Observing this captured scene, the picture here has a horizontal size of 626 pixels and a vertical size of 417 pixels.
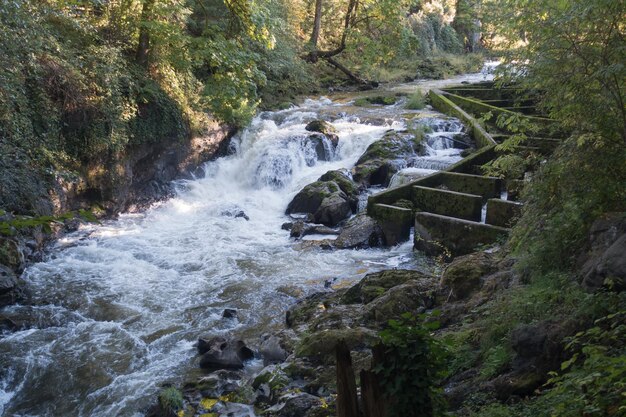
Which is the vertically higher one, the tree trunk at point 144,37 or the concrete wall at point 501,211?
the tree trunk at point 144,37

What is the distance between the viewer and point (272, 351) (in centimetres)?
693

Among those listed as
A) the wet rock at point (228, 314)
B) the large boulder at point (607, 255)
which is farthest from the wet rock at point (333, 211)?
the large boulder at point (607, 255)

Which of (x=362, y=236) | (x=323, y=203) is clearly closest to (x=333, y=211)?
(x=323, y=203)

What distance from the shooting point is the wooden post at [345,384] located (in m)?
3.11

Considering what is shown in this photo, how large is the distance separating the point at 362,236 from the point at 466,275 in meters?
4.03

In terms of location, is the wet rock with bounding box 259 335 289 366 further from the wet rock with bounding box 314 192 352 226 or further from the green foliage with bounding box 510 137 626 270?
the wet rock with bounding box 314 192 352 226

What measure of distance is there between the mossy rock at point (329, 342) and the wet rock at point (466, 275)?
1379 mm

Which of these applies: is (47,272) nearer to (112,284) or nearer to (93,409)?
(112,284)

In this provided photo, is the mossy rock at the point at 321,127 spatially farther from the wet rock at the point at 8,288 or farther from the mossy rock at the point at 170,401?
the mossy rock at the point at 170,401

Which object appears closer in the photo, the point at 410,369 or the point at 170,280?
the point at 410,369

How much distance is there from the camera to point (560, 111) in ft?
18.4

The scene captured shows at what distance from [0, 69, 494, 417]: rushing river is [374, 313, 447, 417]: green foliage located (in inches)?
148

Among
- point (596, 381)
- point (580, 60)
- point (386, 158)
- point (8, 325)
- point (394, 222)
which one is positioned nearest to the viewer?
point (596, 381)

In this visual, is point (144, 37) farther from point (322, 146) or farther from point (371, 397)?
point (371, 397)
